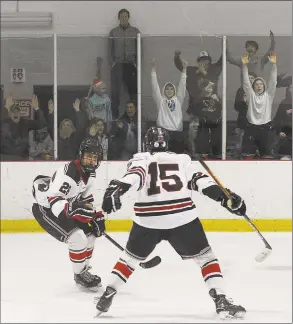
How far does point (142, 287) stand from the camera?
212cm

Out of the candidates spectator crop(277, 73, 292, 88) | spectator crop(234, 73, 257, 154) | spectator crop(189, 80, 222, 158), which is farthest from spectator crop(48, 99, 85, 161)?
spectator crop(277, 73, 292, 88)

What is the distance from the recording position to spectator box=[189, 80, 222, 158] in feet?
8.79

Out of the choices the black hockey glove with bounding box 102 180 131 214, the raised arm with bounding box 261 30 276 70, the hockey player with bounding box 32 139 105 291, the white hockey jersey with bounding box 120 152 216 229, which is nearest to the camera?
the black hockey glove with bounding box 102 180 131 214

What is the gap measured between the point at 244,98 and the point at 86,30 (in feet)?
2.11

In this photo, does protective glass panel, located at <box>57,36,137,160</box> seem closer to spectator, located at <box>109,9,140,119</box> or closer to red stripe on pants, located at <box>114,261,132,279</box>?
spectator, located at <box>109,9,140,119</box>

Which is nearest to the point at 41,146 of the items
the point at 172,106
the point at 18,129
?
the point at 18,129

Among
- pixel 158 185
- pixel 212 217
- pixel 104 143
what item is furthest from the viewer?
pixel 212 217

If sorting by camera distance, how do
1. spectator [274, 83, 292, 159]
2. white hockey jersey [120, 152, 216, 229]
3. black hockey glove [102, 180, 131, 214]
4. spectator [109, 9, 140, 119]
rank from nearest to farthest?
1. black hockey glove [102, 180, 131, 214]
2. white hockey jersey [120, 152, 216, 229]
3. spectator [109, 9, 140, 119]
4. spectator [274, 83, 292, 159]

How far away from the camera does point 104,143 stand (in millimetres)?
2230

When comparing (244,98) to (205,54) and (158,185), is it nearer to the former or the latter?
(205,54)

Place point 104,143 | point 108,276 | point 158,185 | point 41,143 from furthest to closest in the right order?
point 41,143
point 104,143
point 108,276
point 158,185

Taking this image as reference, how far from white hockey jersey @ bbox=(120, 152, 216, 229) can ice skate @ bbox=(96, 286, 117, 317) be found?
7.8 inches

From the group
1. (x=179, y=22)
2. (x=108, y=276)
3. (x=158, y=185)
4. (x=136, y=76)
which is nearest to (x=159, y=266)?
(x=108, y=276)

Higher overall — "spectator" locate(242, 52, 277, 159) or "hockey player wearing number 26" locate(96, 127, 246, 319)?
"spectator" locate(242, 52, 277, 159)
